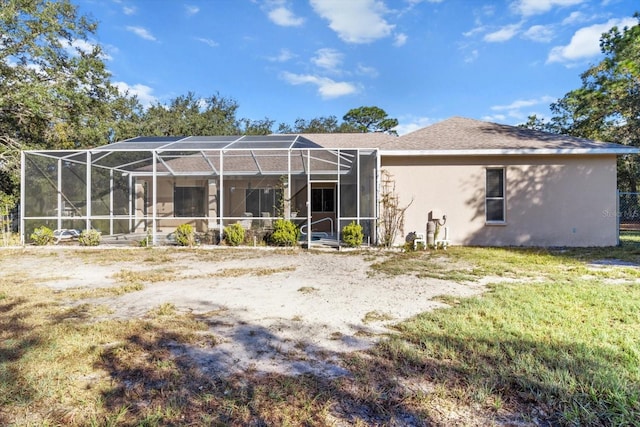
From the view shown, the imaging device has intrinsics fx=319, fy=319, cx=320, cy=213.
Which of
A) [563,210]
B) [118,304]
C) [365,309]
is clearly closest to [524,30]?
[563,210]

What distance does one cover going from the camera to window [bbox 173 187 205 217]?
14312 millimetres

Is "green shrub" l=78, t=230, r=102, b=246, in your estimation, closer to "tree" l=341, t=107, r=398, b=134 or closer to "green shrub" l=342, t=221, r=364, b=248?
"green shrub" l=342, t=221, r=364, b=248

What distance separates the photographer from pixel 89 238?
33.3 feet

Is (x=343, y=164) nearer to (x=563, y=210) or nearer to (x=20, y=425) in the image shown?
(x=563, y=210)

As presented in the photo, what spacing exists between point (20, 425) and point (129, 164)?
1192 cm

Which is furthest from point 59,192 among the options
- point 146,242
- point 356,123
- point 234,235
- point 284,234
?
point 356,123

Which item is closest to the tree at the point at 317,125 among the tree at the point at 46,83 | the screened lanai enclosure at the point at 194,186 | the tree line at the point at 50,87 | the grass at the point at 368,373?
the tree line at the point at 50,87

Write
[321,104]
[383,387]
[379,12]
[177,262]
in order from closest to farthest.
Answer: [383,387], [177,262], [379,12], [321,104]

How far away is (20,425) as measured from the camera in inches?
73.9

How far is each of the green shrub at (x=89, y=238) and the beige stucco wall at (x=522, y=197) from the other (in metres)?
9.51

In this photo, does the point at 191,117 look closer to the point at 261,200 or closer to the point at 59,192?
the point at 261,200

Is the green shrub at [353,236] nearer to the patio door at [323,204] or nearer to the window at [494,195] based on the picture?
the window at [494,195]

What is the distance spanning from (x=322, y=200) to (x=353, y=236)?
250 inches

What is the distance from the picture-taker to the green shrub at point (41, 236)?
33.1 feet
